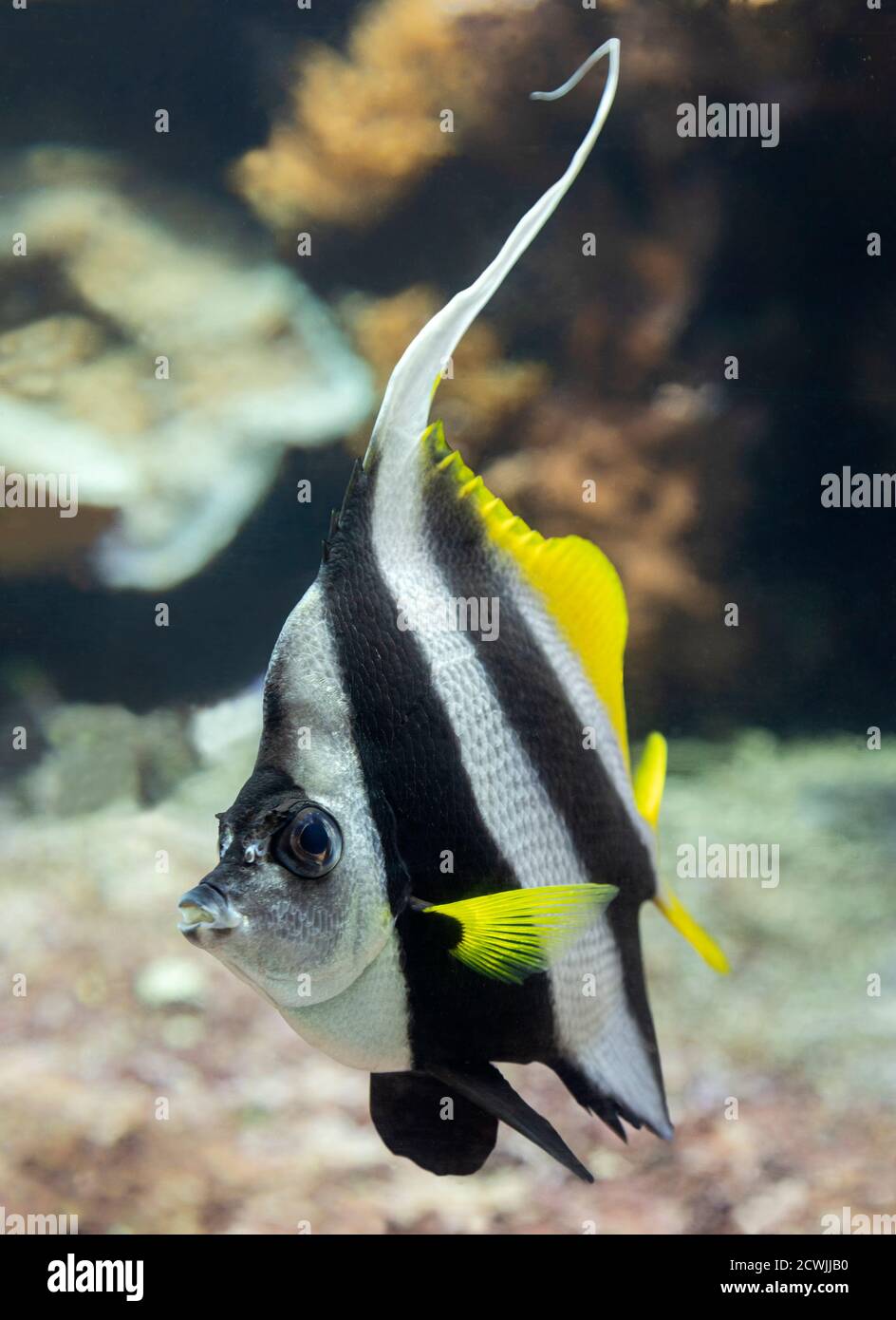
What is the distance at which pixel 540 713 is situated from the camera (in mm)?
555

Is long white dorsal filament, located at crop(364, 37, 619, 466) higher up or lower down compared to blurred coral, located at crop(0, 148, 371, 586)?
lower down

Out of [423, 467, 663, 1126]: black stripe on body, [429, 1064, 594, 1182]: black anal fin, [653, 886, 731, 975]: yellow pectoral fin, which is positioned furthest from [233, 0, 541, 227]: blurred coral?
[429, 1064, 594, 1182]: black anal fin

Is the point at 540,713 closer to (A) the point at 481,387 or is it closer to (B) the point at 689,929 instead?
(B) the point at 689,929

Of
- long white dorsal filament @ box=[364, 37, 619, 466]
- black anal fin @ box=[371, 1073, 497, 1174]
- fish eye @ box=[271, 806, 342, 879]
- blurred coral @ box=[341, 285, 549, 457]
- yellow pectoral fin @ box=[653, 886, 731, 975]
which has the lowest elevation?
black anal fin @ box=[371, 1073, 497, 1174]

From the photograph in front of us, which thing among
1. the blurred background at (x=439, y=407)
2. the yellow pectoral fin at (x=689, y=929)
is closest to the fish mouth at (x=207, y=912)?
the yellow pectoral fin at (x=689, y=929)

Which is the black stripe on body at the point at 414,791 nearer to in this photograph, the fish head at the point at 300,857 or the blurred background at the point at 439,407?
the fish head at the point at 300,857

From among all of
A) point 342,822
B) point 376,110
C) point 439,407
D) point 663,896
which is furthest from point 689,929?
point 376,110

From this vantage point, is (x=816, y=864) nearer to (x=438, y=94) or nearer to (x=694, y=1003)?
(x=694, y=1003)

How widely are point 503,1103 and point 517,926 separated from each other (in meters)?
0.11

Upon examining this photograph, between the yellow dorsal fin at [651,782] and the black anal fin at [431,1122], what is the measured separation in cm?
23

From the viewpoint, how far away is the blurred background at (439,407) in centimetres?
142

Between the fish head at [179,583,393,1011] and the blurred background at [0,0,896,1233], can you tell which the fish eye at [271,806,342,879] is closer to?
the fish head at [179,583,393,1011]

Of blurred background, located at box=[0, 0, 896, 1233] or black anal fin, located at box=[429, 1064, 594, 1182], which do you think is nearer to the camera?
black anal fin, located at box=[429, 1064, 594, 1182]

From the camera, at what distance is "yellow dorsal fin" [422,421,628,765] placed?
55 cm
